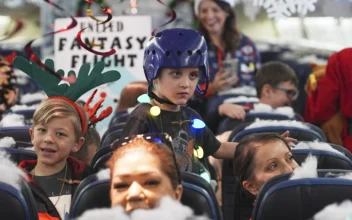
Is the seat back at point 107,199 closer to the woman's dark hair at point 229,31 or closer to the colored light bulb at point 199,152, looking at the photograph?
the colored light bulb at point 199,152

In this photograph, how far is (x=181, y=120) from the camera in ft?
14.6

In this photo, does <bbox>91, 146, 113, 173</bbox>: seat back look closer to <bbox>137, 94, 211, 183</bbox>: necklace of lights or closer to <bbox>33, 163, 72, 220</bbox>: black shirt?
<bbox>33, 163, 72, 220</bbox>: black shirt

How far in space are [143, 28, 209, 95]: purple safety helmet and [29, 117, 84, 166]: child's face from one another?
44 centimetres

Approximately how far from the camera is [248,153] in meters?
4.39

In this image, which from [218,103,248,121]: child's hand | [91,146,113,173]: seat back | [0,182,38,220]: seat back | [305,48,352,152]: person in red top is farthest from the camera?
[305,48,352,152]: person in red top

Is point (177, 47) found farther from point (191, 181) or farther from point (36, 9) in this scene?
point (36, 9)

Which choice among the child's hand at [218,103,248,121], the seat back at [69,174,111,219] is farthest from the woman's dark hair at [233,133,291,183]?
the child's hand at [218,103,248,121]

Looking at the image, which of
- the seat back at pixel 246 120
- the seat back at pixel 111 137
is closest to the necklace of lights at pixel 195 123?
the seat back at pixel 111 137

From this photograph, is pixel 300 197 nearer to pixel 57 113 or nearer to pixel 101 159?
pixel 101 159

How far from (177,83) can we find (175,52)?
14 centimetres

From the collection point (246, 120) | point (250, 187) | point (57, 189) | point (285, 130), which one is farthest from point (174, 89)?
point (246, 120)

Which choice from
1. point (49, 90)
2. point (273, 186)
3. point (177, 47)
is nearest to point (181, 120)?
point (177, 47)

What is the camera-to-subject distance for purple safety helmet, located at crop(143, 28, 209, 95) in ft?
14.0

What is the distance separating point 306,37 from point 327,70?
4.90 meters
